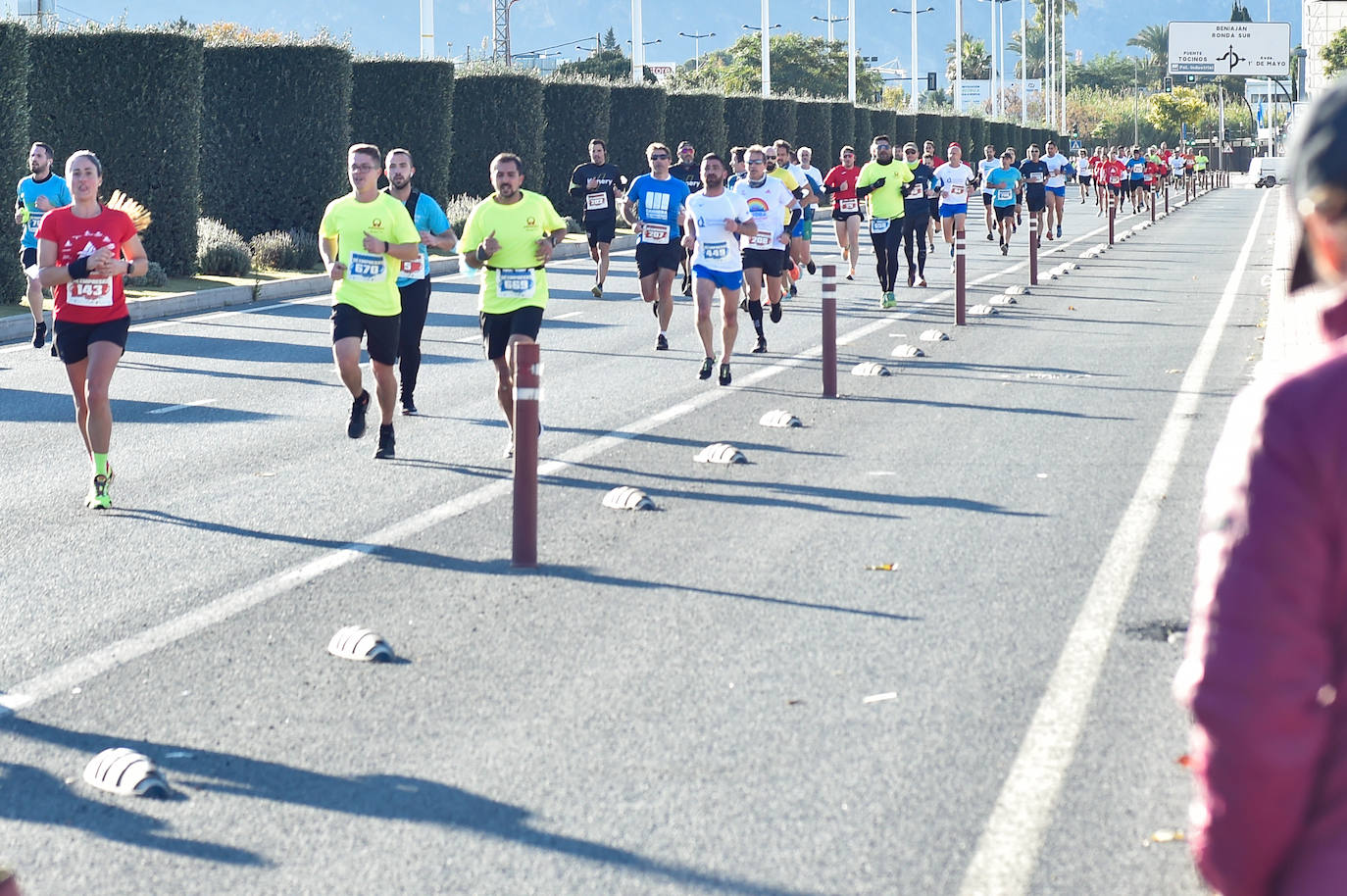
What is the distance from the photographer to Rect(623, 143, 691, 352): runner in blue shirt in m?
17.3

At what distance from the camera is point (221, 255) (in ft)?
85.3

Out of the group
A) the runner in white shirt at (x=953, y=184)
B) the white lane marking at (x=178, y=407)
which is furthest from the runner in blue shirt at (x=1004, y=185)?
the white lane marking at (x=178, y=407)

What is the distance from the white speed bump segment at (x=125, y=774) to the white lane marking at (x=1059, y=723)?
2241mm

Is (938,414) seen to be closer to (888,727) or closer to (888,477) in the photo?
(888,477)

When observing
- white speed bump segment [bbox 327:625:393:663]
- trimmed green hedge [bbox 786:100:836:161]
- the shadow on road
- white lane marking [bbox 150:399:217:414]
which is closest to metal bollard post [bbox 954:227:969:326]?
white lane marking [bbox 150:399:217:414]

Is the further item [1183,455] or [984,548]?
[1183,455]

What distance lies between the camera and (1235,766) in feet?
6.63

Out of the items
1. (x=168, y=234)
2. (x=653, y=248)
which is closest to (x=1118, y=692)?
(x=653, y=248)

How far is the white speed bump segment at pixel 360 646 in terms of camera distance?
6.54 metres

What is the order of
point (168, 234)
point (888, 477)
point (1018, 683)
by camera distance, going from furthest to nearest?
point (168, 234) → point (888, 477) → point (1018, 683)

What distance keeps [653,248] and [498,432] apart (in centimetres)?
546

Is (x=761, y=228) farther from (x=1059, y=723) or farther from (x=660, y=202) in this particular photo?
(x=1059, y=723)

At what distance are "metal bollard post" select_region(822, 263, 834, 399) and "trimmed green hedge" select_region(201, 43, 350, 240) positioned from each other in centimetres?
1701

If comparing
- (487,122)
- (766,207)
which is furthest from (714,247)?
(487,122)
